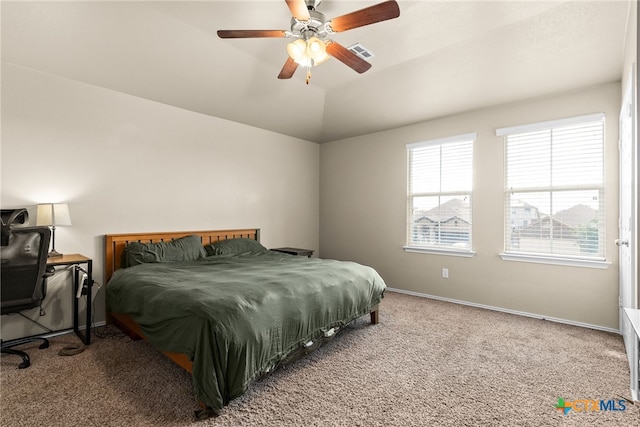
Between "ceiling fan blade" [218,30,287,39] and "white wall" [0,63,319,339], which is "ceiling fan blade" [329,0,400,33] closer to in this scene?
"ceiling fan blade" [218,30,287,39]

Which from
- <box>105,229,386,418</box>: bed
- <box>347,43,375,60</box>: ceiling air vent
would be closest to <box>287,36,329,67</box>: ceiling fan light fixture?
<box>347,43,375,60</box>: ceiling air vent

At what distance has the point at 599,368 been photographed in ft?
8.26

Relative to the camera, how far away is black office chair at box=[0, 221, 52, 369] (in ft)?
7.72

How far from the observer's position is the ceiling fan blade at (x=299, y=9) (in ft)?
6.90

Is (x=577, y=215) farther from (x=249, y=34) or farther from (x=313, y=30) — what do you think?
(x=249, y=34)

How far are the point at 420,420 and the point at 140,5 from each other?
3706 millimetres

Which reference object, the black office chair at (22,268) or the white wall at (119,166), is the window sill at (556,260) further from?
the black office chair at (22,268)

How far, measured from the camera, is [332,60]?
145 inches

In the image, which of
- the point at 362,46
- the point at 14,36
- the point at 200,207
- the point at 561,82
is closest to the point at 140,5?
the point at 14,36

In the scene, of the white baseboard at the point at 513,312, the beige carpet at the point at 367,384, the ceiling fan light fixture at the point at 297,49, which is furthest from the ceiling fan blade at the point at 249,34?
the white baseboard at the point at 513,312

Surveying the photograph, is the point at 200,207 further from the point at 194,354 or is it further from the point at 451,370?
the point at 451,370

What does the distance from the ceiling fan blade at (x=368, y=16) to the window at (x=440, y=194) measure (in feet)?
8.82

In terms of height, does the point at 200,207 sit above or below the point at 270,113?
below

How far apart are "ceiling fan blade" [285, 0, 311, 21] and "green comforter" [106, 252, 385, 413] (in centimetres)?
193
